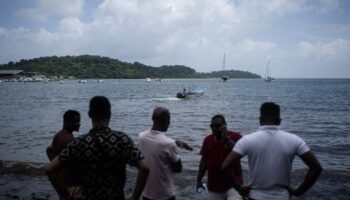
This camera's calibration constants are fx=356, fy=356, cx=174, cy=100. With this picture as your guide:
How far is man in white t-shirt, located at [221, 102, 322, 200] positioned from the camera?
4.03 m

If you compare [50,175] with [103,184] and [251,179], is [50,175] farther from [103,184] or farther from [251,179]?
[251,179]

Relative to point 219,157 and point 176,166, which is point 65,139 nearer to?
point 176,166

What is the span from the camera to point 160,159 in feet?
15.7

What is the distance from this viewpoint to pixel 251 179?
4.29 meters

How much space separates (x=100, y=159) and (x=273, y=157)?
1939mm

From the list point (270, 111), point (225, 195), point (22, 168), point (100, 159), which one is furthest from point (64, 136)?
point (22, 168)

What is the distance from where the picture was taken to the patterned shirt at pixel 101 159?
3471mm

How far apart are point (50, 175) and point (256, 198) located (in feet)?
7.70

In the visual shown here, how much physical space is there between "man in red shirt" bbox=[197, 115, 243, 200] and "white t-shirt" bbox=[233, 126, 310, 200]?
1.18 metres

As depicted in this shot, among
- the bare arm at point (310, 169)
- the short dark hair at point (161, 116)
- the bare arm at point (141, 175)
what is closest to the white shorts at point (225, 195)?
the bare arm at point (310, 169)

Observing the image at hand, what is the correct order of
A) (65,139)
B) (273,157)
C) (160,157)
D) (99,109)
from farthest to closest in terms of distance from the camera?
(65,139)
(160,157)
(273,157)
(99,109)

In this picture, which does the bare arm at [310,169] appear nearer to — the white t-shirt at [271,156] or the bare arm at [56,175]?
the white t-shirt at [271,156]

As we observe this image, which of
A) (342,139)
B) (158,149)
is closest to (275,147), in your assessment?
(158,149)

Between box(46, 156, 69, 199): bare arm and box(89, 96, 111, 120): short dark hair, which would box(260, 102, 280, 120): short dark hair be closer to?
box(89, 96, 111, 120): short dark hair
